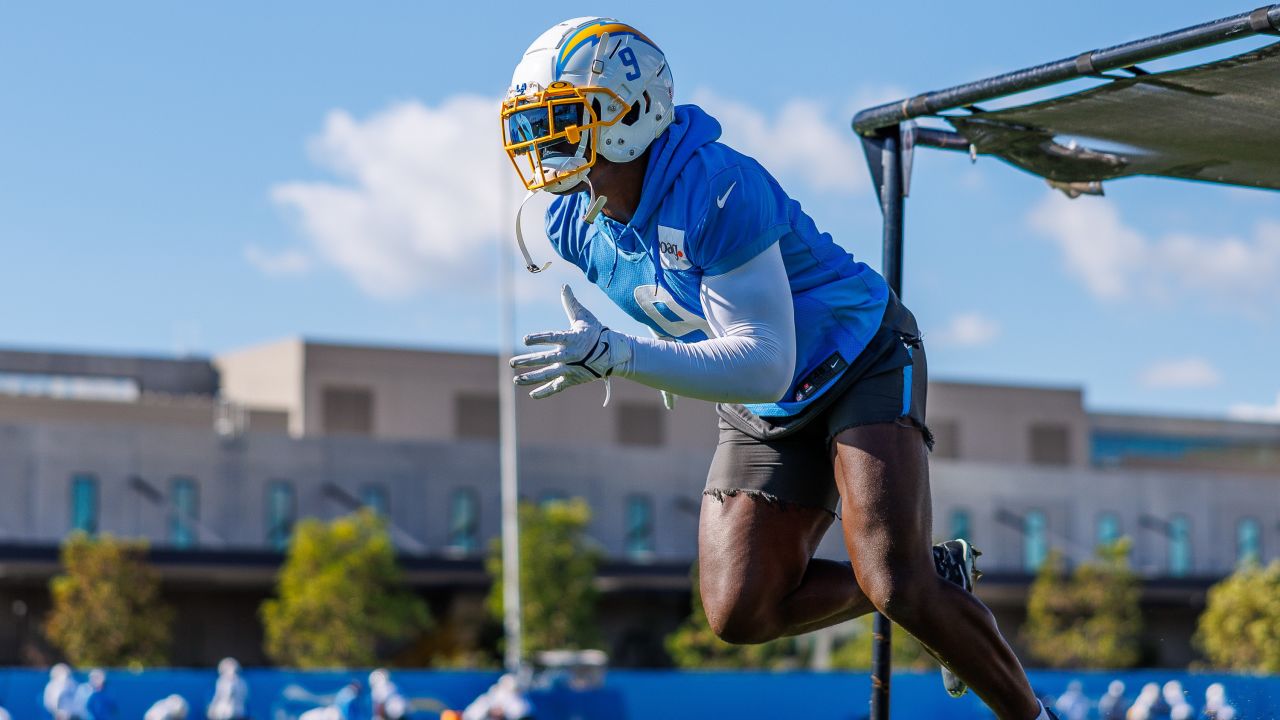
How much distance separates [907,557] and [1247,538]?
219 feet

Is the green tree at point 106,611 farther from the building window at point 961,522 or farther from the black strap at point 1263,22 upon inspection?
the black strap at point 1263,22

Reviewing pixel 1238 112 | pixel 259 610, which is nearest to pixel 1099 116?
pixel 1238 112

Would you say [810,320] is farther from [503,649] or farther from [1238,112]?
[503,649]

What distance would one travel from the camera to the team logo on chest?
4.74 metres

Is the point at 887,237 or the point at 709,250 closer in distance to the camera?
the point at 709,250

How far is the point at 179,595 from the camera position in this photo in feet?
166

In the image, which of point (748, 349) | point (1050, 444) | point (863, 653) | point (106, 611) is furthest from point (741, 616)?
point (1050, 444)

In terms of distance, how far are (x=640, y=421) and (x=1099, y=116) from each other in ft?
198

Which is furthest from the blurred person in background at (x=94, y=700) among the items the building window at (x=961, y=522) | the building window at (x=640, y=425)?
the building window at (x=640, y=425)

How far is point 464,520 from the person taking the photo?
56.7m

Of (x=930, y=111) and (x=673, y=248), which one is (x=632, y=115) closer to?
(x=673, y=248)

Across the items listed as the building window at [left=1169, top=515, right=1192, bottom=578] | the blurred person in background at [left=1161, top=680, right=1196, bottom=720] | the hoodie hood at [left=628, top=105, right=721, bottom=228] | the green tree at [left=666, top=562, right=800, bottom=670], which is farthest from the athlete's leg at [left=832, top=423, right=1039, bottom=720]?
the building window at [left=1169, top=515, right=1192, bottom=578]

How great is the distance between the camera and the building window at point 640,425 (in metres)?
66.8

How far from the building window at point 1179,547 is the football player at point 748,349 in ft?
208
